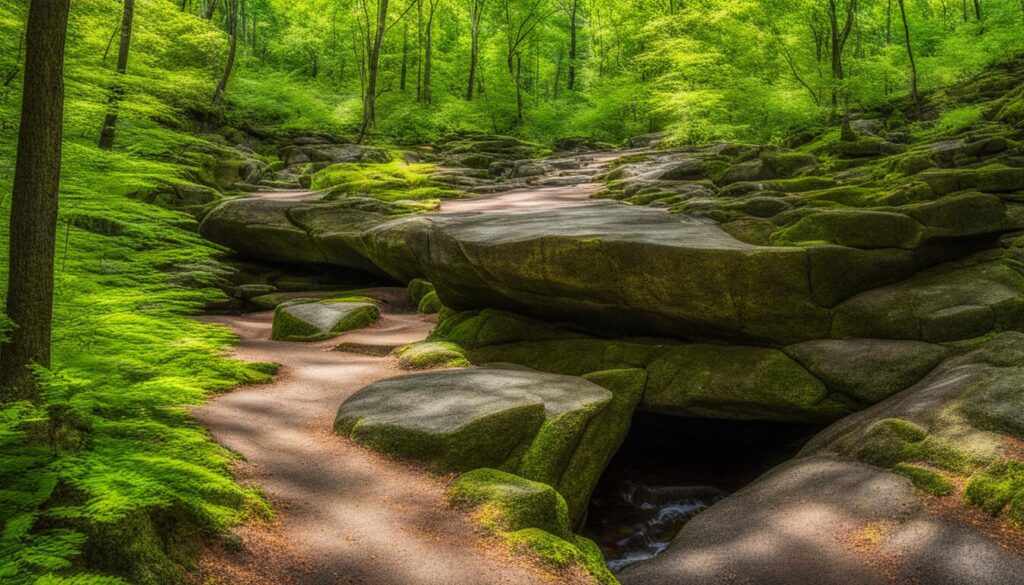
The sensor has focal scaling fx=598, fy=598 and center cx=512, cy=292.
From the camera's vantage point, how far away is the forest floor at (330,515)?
13.0ft

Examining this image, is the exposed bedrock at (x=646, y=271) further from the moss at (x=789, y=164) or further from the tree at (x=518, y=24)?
the tree at (x=518, y=24)

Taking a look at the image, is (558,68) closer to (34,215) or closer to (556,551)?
(556,551)

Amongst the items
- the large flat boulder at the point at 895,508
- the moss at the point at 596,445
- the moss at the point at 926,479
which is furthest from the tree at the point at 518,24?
the moss at the point at 926,479

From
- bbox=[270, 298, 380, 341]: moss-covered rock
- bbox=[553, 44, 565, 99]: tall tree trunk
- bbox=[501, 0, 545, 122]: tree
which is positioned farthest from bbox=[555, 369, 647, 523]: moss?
bbox=[553, 44, 565, 99]: tall tree trunk

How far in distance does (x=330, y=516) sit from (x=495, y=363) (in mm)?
4840

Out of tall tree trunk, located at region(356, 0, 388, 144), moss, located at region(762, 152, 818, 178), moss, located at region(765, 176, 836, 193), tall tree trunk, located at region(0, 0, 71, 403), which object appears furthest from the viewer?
tall tree trunk, located at region(356, 0, 388, 144)

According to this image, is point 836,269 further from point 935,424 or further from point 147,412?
point 147,412

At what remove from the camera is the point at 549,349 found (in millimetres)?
9961

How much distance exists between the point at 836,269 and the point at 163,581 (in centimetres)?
851

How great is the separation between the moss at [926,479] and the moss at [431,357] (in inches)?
221

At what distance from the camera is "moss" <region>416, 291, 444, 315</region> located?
1330 cm

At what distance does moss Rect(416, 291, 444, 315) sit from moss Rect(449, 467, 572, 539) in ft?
26.8

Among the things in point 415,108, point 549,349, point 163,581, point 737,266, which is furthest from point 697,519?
point 415,108

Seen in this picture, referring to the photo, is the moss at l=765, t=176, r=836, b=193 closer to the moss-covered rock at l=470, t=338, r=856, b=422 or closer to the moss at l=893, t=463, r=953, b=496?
the moss-covered rock at l=470, t=338, r=856, b=422
